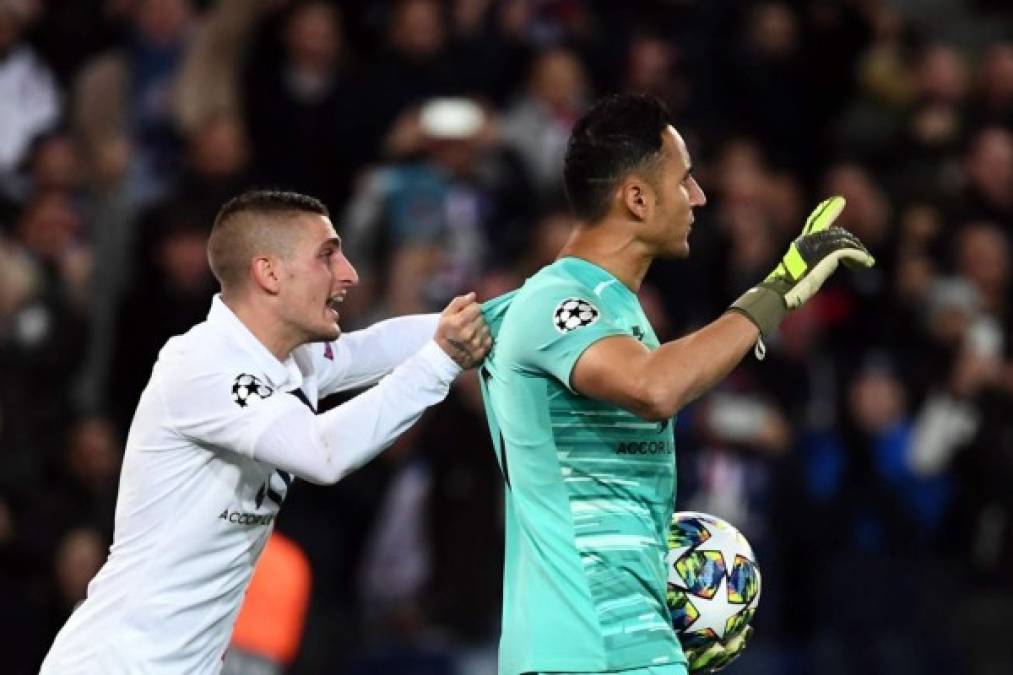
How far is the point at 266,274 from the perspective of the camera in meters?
5.93

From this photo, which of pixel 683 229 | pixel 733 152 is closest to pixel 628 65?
pixel 733 152

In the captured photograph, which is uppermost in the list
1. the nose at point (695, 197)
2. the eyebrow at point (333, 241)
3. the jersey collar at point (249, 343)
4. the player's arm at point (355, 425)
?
the nose at point (695, 197)

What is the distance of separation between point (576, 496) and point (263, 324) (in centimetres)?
117

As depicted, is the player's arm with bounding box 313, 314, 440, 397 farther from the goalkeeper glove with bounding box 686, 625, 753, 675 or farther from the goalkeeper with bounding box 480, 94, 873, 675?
the goalkeeper glove with bounding box 686, 625, 753, 675

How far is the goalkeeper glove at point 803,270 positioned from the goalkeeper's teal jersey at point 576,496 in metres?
0.36

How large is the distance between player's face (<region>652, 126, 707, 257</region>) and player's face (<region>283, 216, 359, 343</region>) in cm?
95

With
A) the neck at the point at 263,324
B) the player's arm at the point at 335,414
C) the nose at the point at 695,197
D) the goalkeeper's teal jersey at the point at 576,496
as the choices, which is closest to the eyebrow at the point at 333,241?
the neck at the point at 263,324

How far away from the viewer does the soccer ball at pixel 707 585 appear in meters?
5.62

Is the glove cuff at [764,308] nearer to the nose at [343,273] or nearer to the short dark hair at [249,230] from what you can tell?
the nose at [343,273]

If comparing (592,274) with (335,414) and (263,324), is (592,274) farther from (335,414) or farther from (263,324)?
(263,324)

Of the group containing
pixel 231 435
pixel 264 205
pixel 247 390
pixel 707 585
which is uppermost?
pixel 264 205

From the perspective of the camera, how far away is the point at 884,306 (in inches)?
472

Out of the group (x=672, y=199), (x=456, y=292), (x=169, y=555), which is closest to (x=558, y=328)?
(x=672, y=199)

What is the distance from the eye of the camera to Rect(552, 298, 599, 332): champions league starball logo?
5.30m
